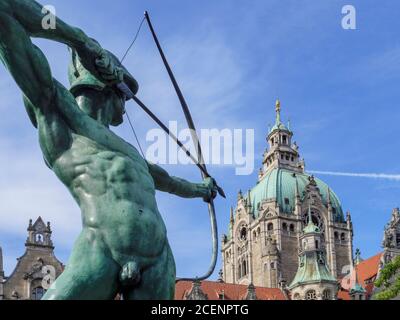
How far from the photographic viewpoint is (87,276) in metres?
3.95

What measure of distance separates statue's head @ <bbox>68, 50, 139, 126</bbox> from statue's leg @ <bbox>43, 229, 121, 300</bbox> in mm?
1005

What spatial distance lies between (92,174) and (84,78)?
29.0 inches

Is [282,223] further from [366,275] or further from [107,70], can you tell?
[107,70]

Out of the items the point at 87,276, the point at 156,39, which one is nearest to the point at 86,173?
the point at 87,276

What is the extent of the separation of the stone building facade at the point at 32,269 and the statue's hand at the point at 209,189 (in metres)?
32.2

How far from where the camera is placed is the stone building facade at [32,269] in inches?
1433

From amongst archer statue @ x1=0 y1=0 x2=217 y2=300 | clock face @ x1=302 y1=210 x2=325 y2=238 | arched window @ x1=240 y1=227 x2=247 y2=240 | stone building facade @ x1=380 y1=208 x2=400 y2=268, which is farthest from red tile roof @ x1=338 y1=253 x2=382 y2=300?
archer statue @ x1=0 y1=0 x2=217 y2=300

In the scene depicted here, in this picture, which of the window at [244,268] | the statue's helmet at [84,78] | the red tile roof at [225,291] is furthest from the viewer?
the window at [244,268]

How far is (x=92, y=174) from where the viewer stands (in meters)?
4.23

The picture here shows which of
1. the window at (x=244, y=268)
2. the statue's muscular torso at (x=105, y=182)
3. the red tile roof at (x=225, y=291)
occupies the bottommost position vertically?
the statue's muscular torso at (x=105, y=182)

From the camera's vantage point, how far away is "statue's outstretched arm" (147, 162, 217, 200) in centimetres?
506

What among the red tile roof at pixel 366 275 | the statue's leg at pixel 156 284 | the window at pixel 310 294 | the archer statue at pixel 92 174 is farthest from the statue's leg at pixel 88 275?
the red tile roof at pixel 366 275

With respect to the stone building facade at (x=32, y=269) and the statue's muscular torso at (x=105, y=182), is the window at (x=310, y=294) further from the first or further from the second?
the statue's muscular torso at (x=105, y=182)
